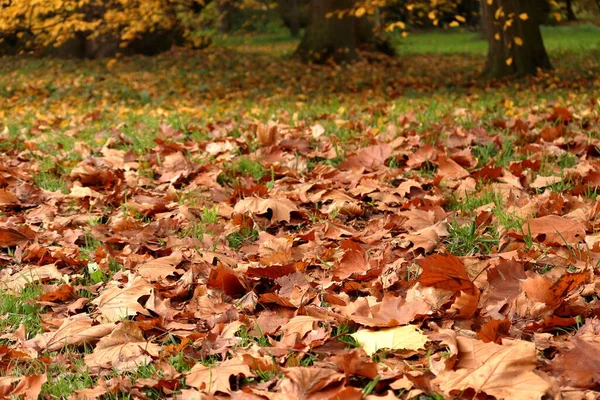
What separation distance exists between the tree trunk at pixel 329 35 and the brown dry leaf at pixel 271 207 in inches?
434

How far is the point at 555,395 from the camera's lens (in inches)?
69.2

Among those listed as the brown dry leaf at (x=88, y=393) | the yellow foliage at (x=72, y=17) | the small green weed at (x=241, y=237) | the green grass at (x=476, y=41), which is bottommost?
the green grass at (x=476, y=41)

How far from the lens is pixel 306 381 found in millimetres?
1836

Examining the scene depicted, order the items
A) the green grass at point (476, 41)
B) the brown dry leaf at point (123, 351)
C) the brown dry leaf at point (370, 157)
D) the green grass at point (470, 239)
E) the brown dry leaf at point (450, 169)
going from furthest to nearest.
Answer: the green grass at point (476, 41)
the brown dry leaf at point (370, 157)
the brown dry leaf at point (450, 169)
the green grass at point (470, 239)
the brown dry leaf at point (123, 351)

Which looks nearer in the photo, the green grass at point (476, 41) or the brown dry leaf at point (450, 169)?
the brown dry leaf at point (450, 169)

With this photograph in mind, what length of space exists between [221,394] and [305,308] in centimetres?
51

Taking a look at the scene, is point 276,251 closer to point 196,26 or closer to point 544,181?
point 544,181

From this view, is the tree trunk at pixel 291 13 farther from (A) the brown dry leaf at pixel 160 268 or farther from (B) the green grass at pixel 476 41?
(A) the brown dry leaf at pixel 160 268

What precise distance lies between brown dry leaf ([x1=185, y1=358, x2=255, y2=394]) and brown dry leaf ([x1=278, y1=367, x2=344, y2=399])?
15 centimetres

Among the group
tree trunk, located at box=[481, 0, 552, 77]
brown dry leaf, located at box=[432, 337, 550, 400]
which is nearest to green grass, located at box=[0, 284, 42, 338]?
brown dry leaf, located at box=[432, 337, 550, 400]

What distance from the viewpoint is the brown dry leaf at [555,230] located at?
2812mm

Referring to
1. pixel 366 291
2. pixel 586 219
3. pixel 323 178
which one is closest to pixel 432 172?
pixel 323 178

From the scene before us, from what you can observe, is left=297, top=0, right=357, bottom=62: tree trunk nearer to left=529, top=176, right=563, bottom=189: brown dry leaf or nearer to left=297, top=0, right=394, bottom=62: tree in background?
left=297, top=0, right=394, bottom=62: tree in background

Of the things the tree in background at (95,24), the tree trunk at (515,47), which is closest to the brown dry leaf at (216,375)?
the tree in background at (95,24)
